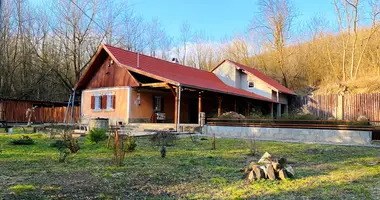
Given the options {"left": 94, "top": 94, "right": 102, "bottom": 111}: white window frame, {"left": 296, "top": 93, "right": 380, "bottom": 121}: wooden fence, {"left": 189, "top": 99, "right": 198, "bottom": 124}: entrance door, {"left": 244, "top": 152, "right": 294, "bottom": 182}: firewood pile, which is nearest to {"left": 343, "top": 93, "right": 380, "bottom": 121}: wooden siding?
{"left": 296, "top": 93, "right": 380, "bottom": 121}: wooden fence

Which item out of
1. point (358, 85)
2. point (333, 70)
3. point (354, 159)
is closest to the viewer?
point (354, 159)

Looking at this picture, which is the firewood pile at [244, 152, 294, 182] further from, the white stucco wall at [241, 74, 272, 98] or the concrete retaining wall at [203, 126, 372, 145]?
the white stucco wall at [241, 74, 272, 98]

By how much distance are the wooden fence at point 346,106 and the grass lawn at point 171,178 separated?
16.3 metres

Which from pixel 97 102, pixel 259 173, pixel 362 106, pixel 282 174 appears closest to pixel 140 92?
pixel 97 102

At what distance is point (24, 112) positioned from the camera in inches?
955

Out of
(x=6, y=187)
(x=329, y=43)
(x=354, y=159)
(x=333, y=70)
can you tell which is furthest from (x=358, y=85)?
(x=6, y=187)

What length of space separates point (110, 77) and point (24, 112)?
8.70 m

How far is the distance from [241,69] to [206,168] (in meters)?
21.9

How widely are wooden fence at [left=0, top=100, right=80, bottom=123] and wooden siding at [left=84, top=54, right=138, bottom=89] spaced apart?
372 centimetres

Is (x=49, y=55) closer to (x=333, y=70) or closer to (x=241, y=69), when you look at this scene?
(x=241, y=69)

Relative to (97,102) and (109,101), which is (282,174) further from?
(97,102)

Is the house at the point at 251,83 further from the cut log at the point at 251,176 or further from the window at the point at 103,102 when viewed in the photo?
the cut log at the point at 251,176

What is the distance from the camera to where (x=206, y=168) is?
6.63m

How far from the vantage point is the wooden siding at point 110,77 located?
19.6 metres
